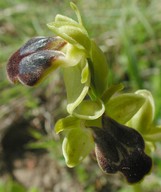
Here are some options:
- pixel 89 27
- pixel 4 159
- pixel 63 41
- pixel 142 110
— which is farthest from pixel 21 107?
pixel 63 41

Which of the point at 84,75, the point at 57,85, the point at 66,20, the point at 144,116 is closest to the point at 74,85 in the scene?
the point at 84,75

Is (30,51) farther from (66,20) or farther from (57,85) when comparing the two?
(57,85)

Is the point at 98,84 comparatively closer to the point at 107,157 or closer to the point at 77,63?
the point at 77,63

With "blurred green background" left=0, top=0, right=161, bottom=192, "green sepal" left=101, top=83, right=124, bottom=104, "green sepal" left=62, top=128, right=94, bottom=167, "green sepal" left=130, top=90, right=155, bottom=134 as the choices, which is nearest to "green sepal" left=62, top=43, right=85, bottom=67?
"green sepal" left=101, top=83, right=124, bottom=104

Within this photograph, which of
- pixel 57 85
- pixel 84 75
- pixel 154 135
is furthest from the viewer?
pixel 57 85

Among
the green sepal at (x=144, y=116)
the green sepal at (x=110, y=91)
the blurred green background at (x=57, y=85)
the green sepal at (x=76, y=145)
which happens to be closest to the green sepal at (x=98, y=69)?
the green sepal at (x=110, y=91)
